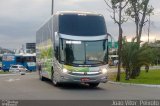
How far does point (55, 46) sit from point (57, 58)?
80 centimetres

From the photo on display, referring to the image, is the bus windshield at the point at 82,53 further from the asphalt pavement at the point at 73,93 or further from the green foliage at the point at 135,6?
the green foliage at the point at 135,6

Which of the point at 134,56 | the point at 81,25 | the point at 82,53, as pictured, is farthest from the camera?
the point at 134,56

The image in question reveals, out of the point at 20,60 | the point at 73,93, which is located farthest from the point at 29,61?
the point at 73,93

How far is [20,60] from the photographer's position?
8350cm

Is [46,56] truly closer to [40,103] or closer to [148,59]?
[148,59]

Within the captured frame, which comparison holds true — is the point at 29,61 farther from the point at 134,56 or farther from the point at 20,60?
the point at 134,56

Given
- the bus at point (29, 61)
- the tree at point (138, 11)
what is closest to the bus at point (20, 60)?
the bus at point (29, 61)

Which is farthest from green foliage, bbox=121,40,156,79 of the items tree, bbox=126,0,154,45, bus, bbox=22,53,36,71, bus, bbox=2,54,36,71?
bus, bbox=2,54,36,71

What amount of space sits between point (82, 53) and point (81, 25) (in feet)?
5.32

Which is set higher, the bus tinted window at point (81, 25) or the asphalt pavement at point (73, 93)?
the bus tinted window at point (81, 25)

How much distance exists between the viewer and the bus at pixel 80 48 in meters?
25.0

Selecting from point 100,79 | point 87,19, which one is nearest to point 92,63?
point 100,79

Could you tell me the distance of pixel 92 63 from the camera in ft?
82.3

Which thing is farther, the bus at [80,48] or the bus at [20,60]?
the bus at [20,60]
